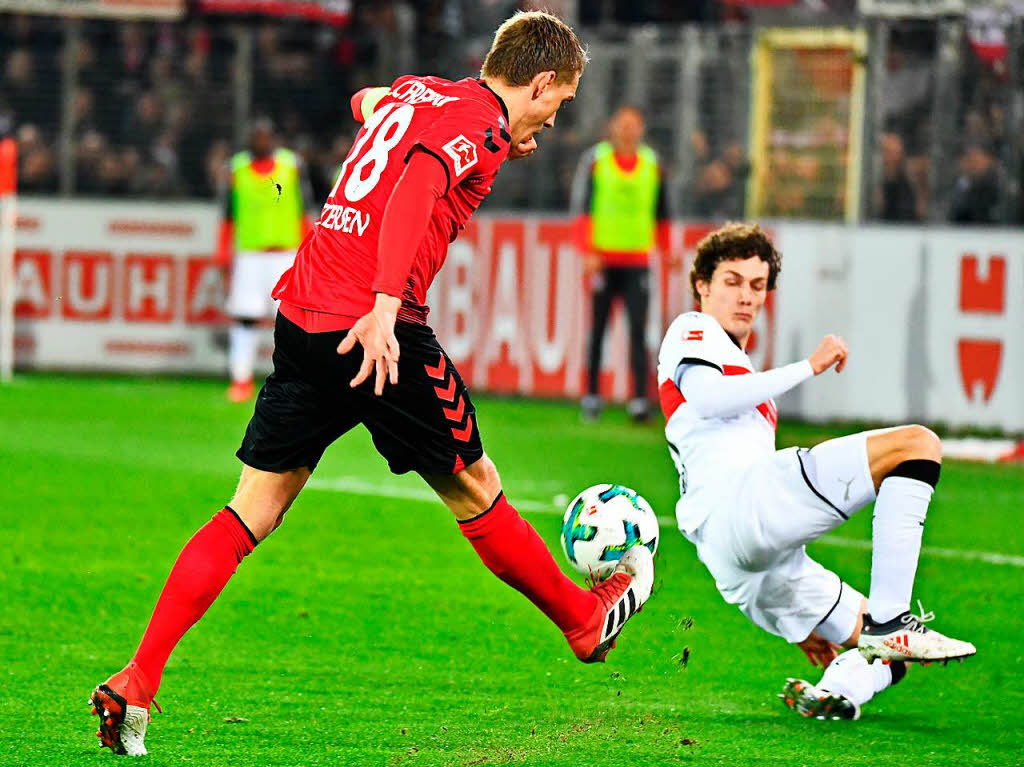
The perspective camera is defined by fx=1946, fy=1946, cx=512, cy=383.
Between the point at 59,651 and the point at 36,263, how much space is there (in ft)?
37.3

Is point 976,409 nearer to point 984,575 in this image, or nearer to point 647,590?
point 984,575

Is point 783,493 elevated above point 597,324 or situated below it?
above

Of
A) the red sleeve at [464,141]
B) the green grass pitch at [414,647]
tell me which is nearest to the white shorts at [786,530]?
the green grass pitch at [414,647]

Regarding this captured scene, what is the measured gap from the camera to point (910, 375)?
13.5 m

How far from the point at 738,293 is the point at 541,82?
3.69 ft

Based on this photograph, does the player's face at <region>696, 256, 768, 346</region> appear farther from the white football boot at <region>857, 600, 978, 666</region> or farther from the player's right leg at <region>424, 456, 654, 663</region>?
the white football boot at <region>857, 600, 978, 666</region>

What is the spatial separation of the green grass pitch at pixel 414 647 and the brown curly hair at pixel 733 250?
1137 millimetres

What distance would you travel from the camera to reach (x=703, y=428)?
575 cm

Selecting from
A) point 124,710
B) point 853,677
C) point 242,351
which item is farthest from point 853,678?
point 242,351

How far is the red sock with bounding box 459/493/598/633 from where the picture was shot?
17.5 feet

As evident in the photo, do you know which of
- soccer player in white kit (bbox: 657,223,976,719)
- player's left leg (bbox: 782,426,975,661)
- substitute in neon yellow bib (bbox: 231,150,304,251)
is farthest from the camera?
substitute in neon yellow bib (bbox: 231,150,304,251)

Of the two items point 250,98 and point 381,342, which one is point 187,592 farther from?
point 250,98

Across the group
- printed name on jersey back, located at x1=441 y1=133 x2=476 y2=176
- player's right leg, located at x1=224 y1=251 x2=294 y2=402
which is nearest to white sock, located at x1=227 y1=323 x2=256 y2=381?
player's right leg, located at x1=224 y1=251 x2=294 y2=402

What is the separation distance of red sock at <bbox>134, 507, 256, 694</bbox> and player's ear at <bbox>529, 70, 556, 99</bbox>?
4.49ft
